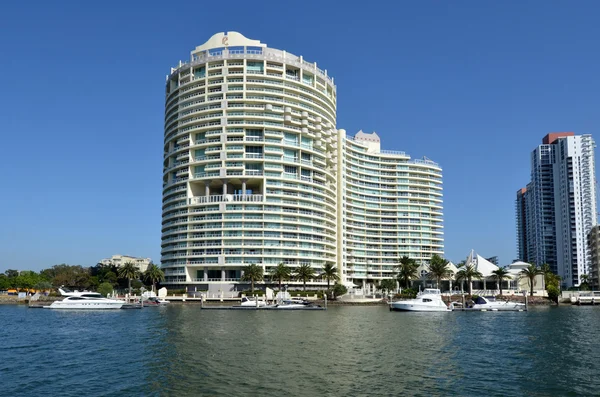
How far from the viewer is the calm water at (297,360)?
3731cm

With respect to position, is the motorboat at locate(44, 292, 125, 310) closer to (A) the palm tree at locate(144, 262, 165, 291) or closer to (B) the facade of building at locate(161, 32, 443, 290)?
(A) the palm tree at locate(144, 262, 165, 291)

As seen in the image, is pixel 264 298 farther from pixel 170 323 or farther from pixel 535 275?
pixel 535 275

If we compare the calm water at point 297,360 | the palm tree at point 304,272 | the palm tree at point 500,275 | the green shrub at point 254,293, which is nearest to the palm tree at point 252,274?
the green shrub at point 254,293

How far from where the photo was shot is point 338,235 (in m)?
191

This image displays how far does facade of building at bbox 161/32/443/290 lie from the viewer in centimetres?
15688

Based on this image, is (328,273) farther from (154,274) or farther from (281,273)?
(154,274)

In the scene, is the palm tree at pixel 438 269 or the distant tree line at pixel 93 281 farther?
the palm tree at pixel 438 269

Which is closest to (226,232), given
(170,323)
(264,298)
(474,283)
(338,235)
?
(264,298)

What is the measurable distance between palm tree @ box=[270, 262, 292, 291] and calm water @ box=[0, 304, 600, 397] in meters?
69.7

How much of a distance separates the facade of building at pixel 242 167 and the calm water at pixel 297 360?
7876cm

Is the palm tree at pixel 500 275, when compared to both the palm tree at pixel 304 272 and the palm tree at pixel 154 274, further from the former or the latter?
the palm tree at pixel 154 274

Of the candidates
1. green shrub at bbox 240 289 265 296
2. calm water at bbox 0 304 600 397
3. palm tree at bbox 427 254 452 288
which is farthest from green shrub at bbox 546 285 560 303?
calm water at bbox 0 304 600 397

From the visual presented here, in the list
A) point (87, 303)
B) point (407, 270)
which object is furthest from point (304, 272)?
point (87, 303)

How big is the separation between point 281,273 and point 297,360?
101308 millimetres
